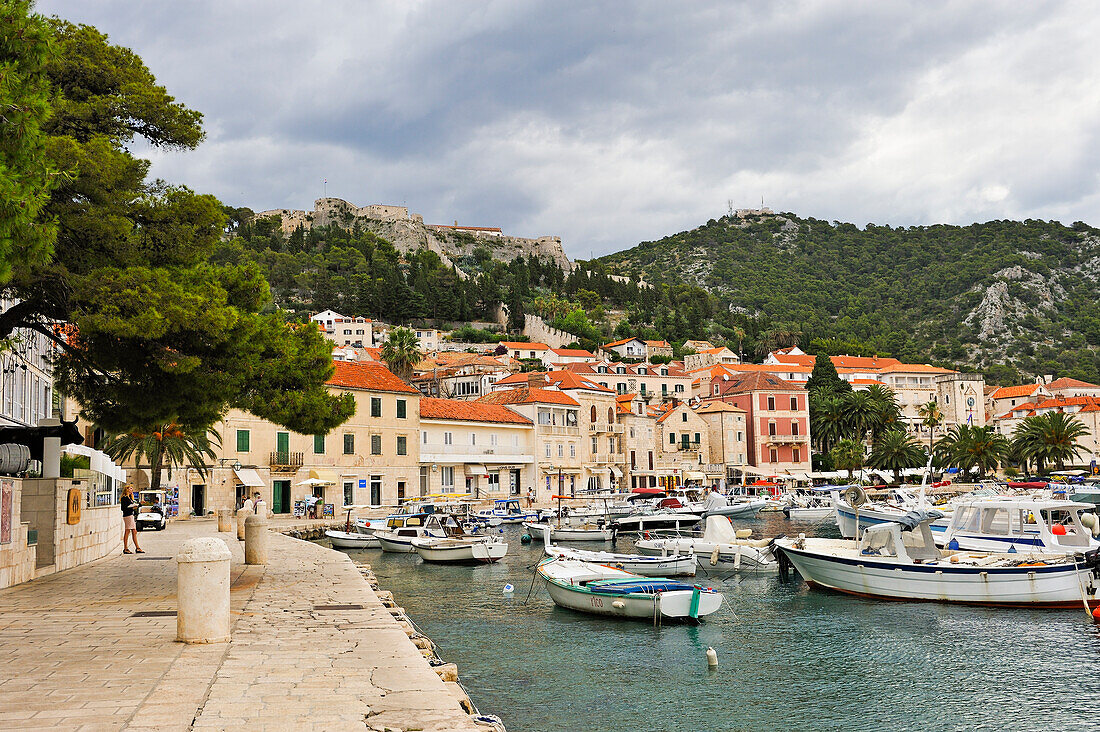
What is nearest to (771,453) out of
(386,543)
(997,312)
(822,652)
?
(386,543)

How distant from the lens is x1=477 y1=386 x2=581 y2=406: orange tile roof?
6514cm

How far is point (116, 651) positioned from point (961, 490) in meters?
71.2

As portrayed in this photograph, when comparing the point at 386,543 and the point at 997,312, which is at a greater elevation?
the point at 997,312

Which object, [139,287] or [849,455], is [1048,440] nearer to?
[849,455]

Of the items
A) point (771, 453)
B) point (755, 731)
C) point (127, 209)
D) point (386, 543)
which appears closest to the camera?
point (755, 731)

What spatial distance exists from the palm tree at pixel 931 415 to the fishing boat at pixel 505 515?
57.2 m

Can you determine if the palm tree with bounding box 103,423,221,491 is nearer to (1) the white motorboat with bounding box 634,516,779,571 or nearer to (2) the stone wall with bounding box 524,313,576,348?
(1) the white motorboat with bounding box 634,516,779,571

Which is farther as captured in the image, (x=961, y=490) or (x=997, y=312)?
(x=997, y=312)

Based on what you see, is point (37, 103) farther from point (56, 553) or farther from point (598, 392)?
point (598, 392)

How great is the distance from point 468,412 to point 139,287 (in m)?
47.6

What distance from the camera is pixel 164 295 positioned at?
1307 centimetres

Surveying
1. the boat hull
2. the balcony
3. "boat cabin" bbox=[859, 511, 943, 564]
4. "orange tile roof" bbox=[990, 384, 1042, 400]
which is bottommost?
the boat hull

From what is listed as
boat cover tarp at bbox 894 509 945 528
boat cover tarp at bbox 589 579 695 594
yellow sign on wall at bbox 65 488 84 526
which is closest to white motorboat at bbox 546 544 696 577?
boat cover tarp at bbox 589 579 695 594

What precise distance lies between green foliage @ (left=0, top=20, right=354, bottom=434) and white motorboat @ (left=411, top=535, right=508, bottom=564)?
15986 millimetres
